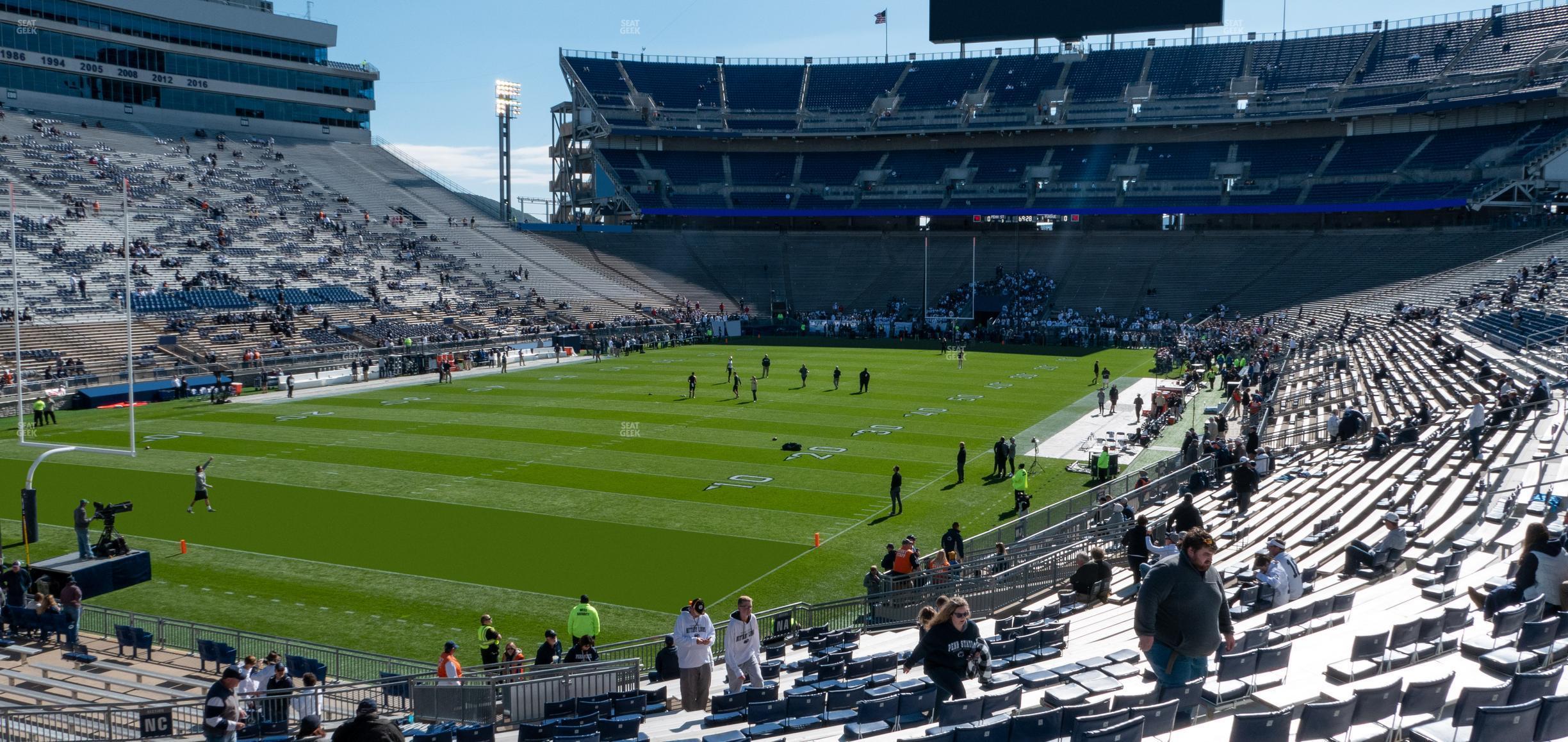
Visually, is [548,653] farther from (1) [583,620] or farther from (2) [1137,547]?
(2) [1137,547]

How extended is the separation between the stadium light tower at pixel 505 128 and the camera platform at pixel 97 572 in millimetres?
66931

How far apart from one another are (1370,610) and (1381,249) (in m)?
58.4

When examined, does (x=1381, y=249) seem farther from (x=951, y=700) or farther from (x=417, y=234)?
(x=951, y=700)

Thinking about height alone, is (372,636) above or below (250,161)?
below

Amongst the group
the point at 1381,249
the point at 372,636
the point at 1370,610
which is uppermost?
the point at 1381,249

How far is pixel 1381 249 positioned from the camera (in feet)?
204

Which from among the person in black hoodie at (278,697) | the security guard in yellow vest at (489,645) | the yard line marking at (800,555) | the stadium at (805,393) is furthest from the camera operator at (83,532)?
the yard line marking at (800,555)

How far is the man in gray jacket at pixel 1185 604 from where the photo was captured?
21.7 ft

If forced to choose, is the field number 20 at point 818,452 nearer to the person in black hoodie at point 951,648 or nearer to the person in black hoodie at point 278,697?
the person in black hoodie at point 278,697

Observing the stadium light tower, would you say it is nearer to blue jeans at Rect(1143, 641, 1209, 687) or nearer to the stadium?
the stadium

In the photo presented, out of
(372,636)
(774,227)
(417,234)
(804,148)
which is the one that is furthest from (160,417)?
(804,148)

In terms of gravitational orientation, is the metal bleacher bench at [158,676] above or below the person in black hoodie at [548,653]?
below

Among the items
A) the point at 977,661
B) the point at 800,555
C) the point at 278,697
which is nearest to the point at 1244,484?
the point at 800,555

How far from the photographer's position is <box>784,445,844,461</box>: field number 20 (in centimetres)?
2886
